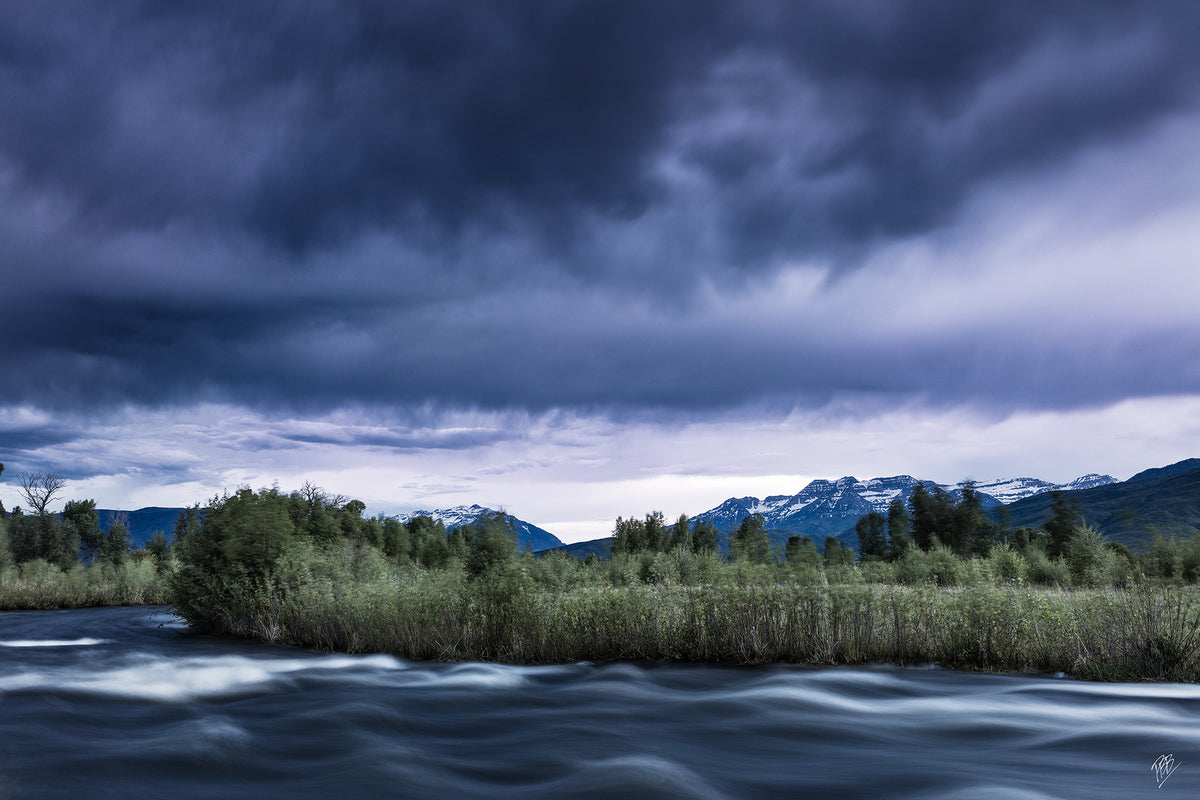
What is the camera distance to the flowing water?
8.80 metres

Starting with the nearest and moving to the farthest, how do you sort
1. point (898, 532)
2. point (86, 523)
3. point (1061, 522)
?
1. point (1061, 522)
2. point (86, 523)
3. point (898, 532)

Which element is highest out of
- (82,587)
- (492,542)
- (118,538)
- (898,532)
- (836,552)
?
(492,542)

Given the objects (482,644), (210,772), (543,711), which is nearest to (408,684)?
(482,644)

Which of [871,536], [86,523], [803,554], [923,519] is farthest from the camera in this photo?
[871,536]

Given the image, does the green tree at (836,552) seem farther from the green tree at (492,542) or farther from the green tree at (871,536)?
the green tree at (492,542)

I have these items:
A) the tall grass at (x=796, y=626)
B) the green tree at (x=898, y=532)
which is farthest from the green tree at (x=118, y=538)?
the green tree at (x=898, y=532)

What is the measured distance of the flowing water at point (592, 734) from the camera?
8.80 metres

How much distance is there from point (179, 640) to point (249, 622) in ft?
8.37

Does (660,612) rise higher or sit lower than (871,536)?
higher

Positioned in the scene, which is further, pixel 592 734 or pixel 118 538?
pixel 118 538

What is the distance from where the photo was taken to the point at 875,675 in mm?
15938

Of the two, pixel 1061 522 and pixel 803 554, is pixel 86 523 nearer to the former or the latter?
pixel 803 554

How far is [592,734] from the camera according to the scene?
38.8 feet

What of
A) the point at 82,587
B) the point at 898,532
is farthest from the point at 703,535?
the point at 82,587
